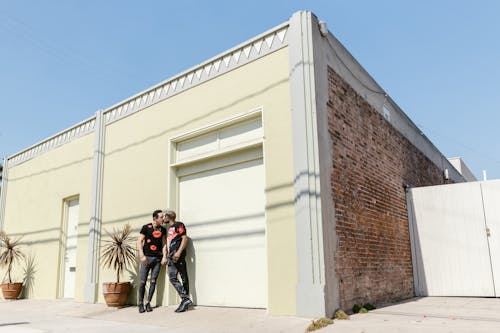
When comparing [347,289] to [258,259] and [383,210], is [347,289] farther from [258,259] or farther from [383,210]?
[383,210]

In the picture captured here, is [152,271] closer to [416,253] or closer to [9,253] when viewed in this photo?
[416,253]

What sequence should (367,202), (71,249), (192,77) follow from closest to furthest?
1. (367,202)
2. (192,77)
3. (71,249)

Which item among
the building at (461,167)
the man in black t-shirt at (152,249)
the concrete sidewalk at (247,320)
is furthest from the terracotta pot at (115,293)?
the building at (461,167)

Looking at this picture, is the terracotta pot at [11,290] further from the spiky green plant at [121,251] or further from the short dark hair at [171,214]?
the short dark hair at [171,214]

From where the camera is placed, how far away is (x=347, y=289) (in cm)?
592

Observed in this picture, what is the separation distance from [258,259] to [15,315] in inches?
181

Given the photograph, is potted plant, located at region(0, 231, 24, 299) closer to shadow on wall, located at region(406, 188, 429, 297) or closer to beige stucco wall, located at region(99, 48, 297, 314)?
beige stucco wall, located at region(99, 48, 297, 314)

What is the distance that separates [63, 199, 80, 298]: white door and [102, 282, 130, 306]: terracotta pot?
8.53ft

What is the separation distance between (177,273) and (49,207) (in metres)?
5.75

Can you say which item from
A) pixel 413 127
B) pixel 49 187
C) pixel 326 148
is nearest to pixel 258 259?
pixel 326 148

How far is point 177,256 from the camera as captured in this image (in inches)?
269

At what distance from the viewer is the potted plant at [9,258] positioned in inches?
424

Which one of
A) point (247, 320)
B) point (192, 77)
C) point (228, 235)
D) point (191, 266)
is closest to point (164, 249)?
point (191, 266)

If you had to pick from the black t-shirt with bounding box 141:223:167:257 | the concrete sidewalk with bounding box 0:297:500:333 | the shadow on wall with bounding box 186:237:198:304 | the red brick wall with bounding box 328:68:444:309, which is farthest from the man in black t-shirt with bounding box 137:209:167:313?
the red brick wall with bounding box 328:68:444:309
